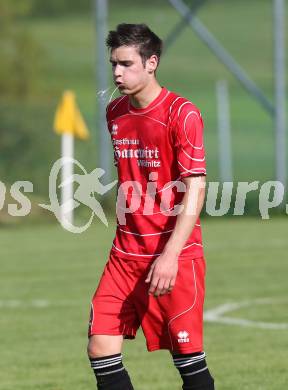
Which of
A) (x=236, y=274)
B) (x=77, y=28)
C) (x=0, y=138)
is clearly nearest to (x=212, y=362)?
(x=236, y=274)

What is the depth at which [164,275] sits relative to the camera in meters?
7.10

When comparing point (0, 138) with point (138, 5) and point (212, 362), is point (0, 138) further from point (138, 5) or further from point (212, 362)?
point (138, 5)

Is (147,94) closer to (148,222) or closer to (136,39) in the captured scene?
(136,39)

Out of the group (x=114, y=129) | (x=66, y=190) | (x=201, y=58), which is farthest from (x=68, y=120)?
(x=201, y=58)

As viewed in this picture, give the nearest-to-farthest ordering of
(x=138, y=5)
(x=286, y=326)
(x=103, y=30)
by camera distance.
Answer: (x=286, y=326) < (x=103, y=30) < (x=138, y=5)

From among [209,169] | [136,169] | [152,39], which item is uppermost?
[152,39]

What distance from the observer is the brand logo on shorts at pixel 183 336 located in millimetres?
7442

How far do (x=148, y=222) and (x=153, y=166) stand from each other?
321mm

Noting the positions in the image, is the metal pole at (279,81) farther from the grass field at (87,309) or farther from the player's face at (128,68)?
the player's face at (128,68)

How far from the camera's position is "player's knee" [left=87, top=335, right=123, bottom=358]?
744 centimetres

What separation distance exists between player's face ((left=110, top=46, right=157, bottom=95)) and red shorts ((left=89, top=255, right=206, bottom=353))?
0.99m

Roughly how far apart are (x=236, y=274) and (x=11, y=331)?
16.0ft

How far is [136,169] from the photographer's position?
7469 mm

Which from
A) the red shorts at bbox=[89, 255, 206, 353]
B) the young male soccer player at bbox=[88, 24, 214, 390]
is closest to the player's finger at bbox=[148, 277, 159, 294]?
the young male soccer player at bbox=[88, 24, 214, 390]
